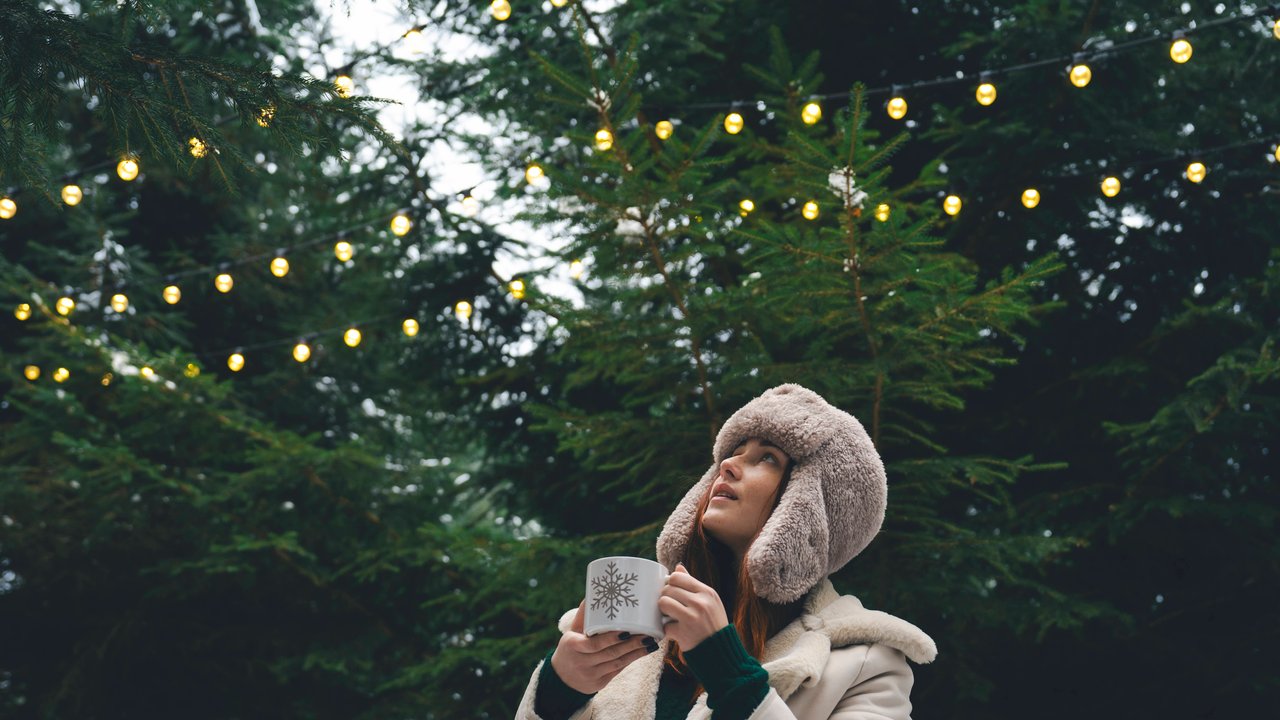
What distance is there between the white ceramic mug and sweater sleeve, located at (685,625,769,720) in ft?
0.27

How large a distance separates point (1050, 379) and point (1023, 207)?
0.80m

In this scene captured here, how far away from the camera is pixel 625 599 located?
1762 mm

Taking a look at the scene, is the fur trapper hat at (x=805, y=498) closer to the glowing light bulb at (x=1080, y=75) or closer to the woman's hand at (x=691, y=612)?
the woman's hand at (x=691, y=612)

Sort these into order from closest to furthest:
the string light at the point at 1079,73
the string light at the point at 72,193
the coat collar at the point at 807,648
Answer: the coat collar at the point at 807,648
the string light at the point at 1079,73
the string light at the point at 72,193

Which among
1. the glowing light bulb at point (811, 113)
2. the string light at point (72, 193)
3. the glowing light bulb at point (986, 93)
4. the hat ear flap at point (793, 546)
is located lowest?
the hat ear flap at point (793, 546)

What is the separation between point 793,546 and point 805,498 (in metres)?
0.11

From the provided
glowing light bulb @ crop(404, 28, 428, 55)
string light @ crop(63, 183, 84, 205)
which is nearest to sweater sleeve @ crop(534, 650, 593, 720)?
string light @ crop(63, 183, 84, 205)

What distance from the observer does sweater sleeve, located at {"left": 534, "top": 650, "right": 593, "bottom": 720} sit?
205 cm

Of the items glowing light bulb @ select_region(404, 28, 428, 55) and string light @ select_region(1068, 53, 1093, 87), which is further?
glowing light bulb @ select_region(404, 28, 428, 55)

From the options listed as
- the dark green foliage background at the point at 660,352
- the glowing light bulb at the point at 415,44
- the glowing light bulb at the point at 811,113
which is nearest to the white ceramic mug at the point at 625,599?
the dark green foliage background at the point at 660,352

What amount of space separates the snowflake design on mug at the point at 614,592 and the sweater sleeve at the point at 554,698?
0.33 metres

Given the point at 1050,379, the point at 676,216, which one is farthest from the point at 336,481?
the point at 1050,379

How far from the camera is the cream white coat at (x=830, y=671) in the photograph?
1.92 m

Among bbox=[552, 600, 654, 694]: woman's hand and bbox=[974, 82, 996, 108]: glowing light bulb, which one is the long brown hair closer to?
bbox=[552, 600, 654, 694]: woman's hand
